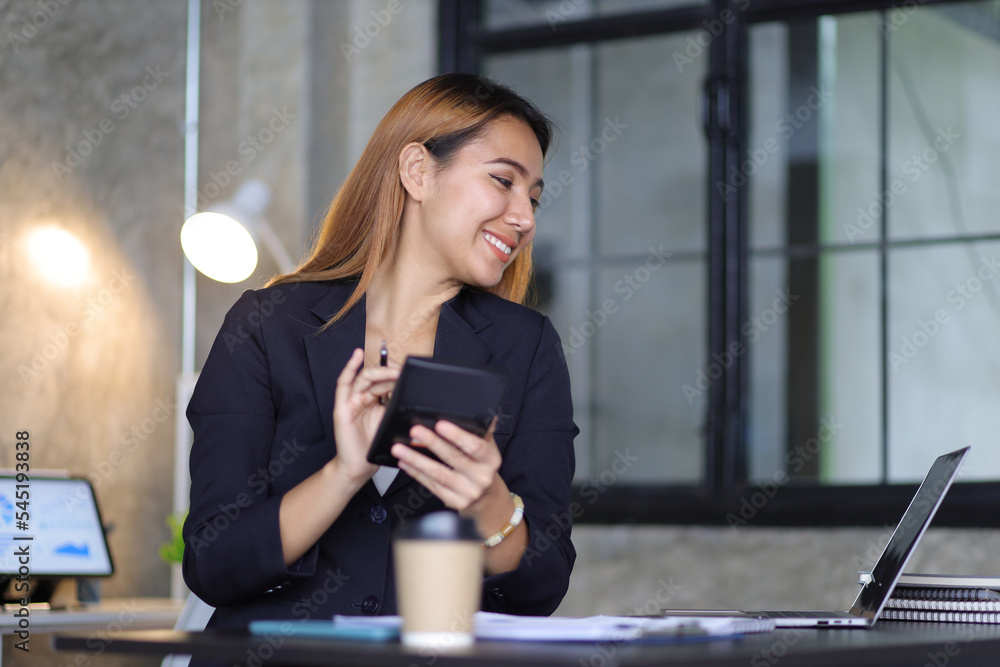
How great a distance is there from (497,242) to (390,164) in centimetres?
22

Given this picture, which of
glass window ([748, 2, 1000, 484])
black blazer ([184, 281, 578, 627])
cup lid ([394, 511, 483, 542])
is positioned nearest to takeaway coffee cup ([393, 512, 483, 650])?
cup lid ([394, 511, 483, 542])

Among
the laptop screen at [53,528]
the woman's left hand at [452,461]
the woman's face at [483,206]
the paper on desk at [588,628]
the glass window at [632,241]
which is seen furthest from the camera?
the glass window at [632,241]

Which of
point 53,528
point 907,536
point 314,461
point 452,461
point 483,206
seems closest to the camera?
point 452,461

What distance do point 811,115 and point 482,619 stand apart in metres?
3.17

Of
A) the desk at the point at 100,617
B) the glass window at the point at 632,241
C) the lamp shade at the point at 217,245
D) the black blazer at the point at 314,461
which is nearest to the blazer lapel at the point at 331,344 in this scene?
the black blazer at the point at 314,461

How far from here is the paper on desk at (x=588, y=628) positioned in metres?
0.95

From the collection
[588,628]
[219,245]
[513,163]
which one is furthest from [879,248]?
[588,628]

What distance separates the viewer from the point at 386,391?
1274 mm

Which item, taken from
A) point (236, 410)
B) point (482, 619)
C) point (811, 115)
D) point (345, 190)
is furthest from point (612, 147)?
point (482, 619)

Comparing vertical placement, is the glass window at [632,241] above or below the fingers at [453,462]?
above

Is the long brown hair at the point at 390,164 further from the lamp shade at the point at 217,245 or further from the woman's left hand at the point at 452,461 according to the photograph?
the lamp shade at the point at 217,245

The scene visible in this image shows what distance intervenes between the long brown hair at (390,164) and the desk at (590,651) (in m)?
0.86

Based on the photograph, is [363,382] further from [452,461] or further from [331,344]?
[331,344]

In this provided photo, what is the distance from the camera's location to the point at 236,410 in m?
1.59
